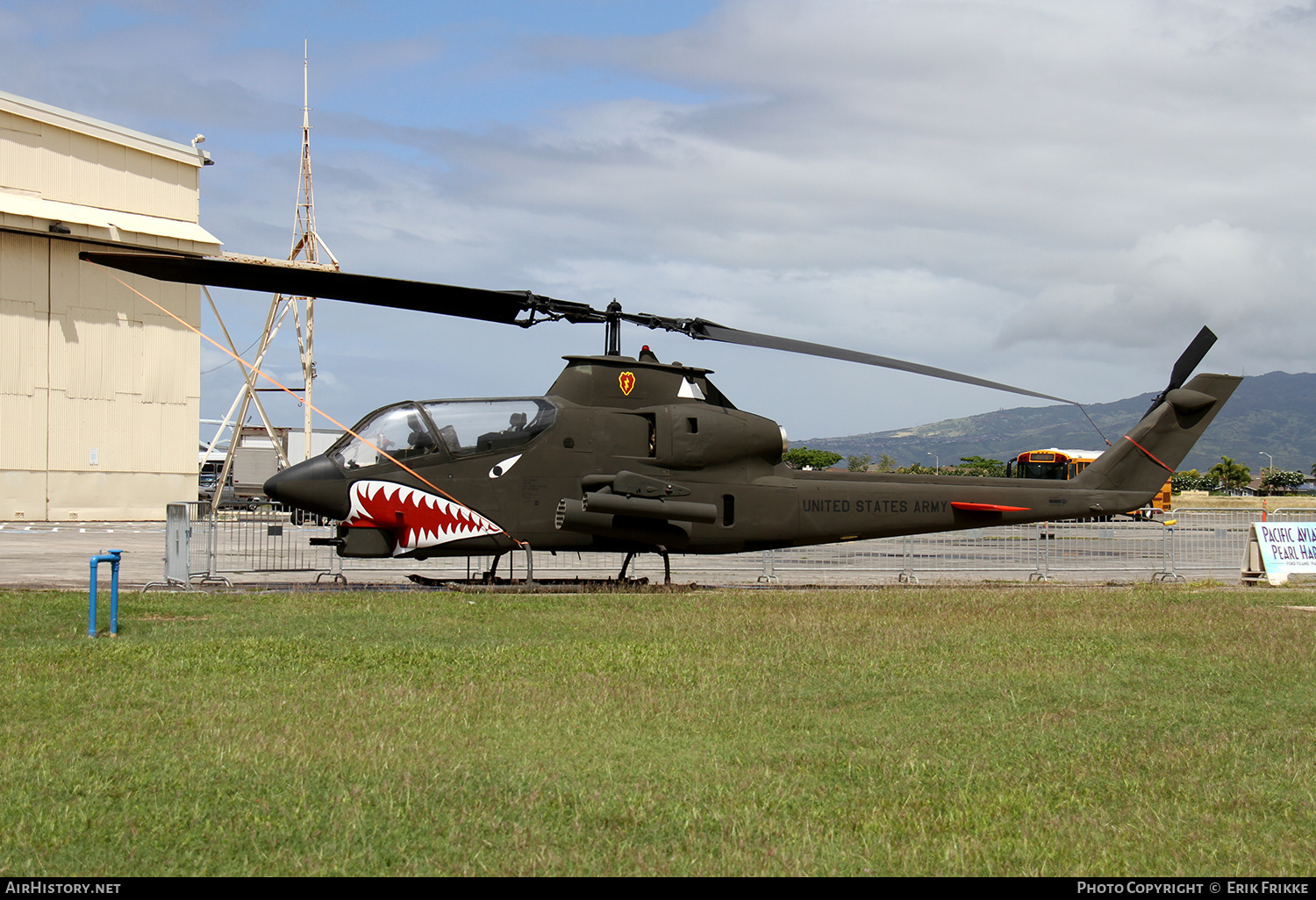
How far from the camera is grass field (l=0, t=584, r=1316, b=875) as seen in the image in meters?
4.74

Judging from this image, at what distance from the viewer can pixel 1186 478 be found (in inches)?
5482

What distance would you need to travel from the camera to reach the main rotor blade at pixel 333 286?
468 inches

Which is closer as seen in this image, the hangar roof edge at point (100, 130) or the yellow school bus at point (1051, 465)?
the hangar roof edge at point (100, 130)

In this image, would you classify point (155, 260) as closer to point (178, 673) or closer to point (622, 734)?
point (178, 673)

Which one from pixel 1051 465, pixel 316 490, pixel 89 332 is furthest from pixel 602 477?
pixel 1051 465

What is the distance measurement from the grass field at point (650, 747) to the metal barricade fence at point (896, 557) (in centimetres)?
662

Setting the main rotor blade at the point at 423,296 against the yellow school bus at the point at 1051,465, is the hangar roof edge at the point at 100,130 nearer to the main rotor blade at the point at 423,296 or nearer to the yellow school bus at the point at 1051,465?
the main rotor blade at the point at 423,296

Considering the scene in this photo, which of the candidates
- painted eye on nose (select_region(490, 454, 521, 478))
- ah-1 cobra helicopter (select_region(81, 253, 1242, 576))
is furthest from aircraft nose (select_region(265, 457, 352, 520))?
painted eye on nose (select_region(490, 454, 521, 478))

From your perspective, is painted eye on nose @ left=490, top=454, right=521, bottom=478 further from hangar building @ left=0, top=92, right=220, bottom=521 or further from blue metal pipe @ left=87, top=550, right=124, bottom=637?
hangar building @ left=0, top=92, right=220, bottom=521

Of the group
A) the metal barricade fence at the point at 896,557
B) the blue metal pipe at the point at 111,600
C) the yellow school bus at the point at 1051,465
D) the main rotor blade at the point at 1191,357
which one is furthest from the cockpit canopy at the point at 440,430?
the yellow school bus at the point at 1051,465

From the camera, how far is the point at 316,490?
14.7 metres

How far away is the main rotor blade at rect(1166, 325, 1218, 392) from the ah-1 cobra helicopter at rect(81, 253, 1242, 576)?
3.38 meters

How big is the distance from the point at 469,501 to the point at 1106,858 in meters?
11.3

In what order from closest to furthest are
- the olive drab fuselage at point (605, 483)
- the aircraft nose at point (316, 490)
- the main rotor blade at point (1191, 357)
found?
the aircraft nose at point (316, 490), the olive drab fuselage at point (605, 483), the main rotor blade at point (1191, 357)
